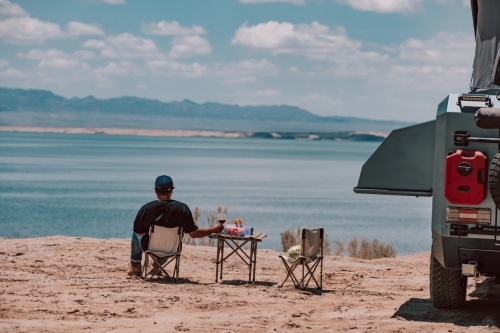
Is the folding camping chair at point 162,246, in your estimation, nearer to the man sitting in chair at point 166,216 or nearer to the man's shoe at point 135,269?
the man sitting in chair at point 166,216

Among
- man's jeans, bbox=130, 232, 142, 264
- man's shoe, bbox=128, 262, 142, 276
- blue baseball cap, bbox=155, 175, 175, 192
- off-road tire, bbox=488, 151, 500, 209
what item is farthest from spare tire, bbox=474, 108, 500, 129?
man's shoe, bbox=128, 262, 142, 276

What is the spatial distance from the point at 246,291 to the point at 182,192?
38892mm

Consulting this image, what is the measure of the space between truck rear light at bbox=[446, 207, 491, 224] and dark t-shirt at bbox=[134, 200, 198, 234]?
385cm

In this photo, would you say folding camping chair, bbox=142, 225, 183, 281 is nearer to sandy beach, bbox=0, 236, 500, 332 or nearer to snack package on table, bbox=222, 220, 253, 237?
sandy beach, bbox=0, 236, 500, 332

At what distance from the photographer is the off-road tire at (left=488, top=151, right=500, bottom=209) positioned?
8.34 metres

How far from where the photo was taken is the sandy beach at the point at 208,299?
8.98 m

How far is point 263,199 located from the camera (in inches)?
1853

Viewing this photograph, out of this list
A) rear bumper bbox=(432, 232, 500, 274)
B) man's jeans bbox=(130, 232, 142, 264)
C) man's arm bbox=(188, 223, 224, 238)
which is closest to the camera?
rear bumper bbox=(432, 232, 500, 274)

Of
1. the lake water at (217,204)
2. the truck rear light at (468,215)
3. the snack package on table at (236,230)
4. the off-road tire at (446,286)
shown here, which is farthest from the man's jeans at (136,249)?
the lake water at (217,204)

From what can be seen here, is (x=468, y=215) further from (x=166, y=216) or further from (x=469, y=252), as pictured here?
(x=166, y=216)

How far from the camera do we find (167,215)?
1171 centimetres

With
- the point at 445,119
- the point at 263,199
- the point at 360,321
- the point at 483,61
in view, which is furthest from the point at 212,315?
the point at 263,199

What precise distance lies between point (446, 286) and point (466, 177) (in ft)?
4.65

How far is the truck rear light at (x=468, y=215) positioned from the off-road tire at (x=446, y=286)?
892 millimetres
